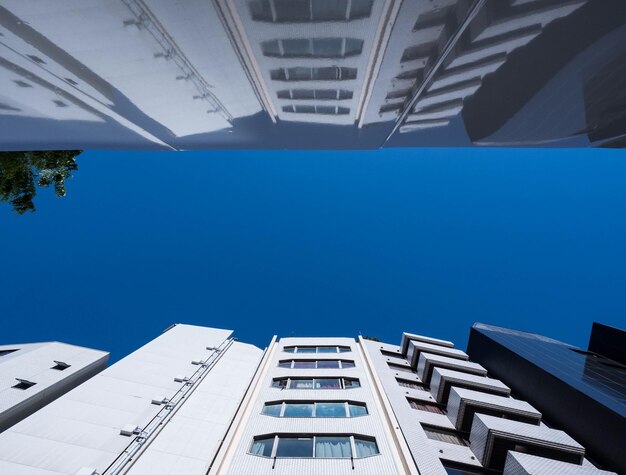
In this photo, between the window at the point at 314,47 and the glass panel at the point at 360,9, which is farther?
the window at the point at 314,47

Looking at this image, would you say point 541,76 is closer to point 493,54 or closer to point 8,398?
point 493,54

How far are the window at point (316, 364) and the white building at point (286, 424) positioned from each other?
0.26 ft

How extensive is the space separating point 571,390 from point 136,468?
22485mm

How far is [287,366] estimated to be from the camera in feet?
78.7

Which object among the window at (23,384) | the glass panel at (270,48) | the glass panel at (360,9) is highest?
the glass panel at (360,9)

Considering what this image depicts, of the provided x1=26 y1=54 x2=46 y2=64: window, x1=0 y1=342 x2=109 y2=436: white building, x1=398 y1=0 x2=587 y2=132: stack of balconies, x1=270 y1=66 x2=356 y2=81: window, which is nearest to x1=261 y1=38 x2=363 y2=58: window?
x1=270 y1=66 x2=356 y2=81: window

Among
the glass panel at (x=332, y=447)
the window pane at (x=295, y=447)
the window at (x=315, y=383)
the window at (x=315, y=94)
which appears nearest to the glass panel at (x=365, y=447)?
the glass panel at (x=332, y=447)

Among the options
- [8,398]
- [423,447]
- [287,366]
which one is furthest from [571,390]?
[8,398]

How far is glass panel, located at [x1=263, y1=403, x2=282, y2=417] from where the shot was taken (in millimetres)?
17516

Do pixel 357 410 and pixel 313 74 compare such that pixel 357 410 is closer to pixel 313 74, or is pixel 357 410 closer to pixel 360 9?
pixel 313 74

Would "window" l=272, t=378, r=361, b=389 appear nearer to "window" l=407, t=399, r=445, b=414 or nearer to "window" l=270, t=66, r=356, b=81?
"window" l=407, t=399, r=445, b=414

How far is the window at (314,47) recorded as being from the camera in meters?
5.33

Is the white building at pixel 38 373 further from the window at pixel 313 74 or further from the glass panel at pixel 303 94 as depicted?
the window at pixel 313 74

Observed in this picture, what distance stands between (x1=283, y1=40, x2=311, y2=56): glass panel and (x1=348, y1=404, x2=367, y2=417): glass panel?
56.1ft
